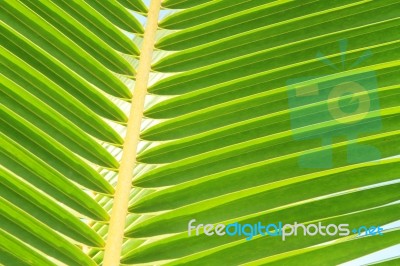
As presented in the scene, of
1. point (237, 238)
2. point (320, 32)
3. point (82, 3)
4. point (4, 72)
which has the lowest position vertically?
point (237, 238)

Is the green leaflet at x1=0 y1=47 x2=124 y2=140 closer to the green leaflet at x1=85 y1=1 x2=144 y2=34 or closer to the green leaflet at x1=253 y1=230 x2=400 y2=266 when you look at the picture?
the green leaflet at x1=85 y1=1 x2=144 y2=34

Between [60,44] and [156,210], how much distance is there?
39 cm

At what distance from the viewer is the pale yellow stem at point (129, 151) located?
1061 millimetres

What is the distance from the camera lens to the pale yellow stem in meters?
1.06

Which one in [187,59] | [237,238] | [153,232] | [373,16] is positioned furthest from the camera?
[187,59]

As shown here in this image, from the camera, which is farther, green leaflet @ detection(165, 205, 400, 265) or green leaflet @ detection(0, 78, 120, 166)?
green leaflet @ detection(0, 78, 120, 166)

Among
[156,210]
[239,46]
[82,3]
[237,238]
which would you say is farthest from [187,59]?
[237,238]

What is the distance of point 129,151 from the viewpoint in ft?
3.87

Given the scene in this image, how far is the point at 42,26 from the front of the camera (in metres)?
1.21

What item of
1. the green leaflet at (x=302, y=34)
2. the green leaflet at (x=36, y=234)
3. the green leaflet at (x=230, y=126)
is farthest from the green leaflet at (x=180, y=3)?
the green leaflet at (x=36, y=234)

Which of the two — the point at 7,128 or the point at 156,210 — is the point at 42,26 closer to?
the point at 7,128

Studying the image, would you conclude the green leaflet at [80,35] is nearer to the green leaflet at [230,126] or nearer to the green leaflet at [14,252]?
the green leaflet at [230,126]

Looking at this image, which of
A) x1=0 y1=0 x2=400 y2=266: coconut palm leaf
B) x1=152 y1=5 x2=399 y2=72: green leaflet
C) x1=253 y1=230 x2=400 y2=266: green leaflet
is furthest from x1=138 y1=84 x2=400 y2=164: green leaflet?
x1=253 y1=230 x2=400 y2=266: green leaflet

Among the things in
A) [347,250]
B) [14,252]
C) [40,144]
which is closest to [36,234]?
[14,252]
